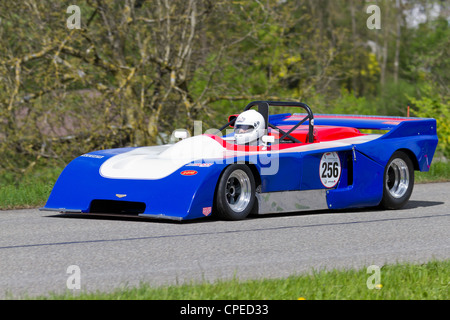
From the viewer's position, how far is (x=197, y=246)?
7.43m

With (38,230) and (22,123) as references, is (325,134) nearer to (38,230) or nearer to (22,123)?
(38,230)

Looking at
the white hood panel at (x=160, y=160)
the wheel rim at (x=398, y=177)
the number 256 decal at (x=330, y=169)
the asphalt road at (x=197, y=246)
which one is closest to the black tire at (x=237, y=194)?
the asphalt road at (x=197, y=246)

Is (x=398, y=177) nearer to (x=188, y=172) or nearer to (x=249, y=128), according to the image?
(x=249, y=128)

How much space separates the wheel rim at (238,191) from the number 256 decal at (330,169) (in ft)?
3.90

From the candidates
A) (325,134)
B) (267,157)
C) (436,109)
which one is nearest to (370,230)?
(267,157)

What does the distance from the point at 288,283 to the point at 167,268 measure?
3.76 ft

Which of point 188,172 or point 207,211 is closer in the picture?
point 188,172

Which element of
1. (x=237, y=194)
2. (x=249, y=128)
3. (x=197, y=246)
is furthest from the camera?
(x=249, y=128)

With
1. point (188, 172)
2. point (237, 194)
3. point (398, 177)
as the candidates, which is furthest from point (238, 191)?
point (398, 177)

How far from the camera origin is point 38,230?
8.38m

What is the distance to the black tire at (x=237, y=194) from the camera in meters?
9.00

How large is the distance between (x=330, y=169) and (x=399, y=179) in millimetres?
1356

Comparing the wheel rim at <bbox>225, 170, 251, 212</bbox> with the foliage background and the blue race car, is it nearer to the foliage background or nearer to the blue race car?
the blue race car

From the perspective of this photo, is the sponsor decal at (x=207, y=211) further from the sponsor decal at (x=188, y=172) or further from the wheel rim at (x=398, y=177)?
the wheel rim at (x=398, y=177)
